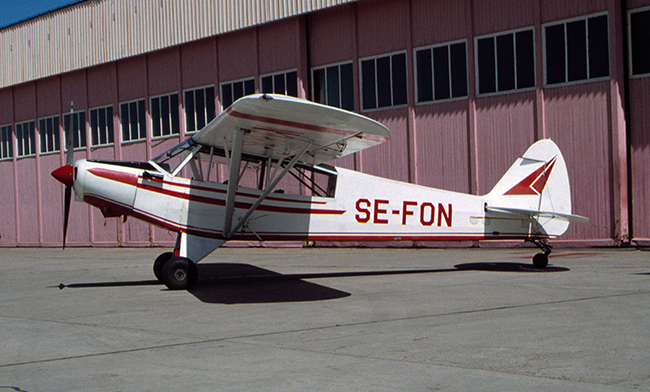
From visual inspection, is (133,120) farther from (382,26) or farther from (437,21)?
(437,21)

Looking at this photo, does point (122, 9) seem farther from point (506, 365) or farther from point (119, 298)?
point (506, 365)

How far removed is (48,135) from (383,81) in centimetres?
2162

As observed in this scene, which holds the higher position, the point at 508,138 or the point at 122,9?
the point at 122,9

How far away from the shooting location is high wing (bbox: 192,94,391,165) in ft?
28.2

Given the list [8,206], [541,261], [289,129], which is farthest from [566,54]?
[8,206]

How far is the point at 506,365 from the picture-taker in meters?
4.78

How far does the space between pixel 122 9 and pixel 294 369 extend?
1182 inches

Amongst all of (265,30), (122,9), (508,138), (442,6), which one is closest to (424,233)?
(508,138)

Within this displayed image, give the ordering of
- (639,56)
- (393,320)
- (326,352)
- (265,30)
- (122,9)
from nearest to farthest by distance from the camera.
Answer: (326,352) → (393,320) → (639,56) → (265,30) → (122,9)

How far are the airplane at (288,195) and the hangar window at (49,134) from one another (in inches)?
990

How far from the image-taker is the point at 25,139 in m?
36.2

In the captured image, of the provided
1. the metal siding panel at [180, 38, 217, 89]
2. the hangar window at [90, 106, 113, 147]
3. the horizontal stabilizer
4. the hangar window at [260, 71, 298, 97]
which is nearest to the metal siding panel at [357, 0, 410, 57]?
the hangar window at [260, 71, 298, 97]

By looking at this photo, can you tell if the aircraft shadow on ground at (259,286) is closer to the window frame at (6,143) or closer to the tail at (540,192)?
the tail at (540,192)

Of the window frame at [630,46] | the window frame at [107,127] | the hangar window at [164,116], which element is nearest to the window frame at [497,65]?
the window frame at [630,46]
